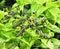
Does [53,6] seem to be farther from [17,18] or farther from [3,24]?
[3,24]

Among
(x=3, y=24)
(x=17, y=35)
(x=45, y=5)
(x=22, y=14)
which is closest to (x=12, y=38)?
(x=17, y=35)

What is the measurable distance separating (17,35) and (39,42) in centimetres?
35

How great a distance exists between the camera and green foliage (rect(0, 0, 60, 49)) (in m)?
3.17

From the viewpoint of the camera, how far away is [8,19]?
3.55m

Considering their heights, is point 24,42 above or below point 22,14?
below

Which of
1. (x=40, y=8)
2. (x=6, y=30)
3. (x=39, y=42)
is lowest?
(x=39, y=42)

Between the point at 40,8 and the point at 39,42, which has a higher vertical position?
the point at 40,8

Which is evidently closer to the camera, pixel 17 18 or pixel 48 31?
pixel 48 31

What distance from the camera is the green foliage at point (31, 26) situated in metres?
3.17

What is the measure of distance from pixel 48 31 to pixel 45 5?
0.55 meters

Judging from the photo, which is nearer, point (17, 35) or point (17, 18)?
point (17, 35)

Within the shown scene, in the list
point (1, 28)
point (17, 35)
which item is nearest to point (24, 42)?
point (17, 35)

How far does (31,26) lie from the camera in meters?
3.31

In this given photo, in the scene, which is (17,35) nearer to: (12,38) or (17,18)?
(12,38)
